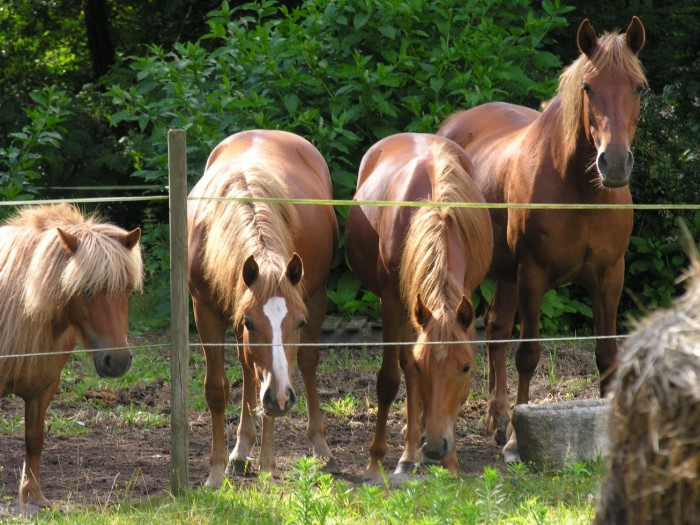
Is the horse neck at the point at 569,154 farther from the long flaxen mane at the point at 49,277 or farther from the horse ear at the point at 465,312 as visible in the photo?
the long flaxen mane at the point at 49,277

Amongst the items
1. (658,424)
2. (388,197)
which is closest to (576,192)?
(388,197)

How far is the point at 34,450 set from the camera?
497 centimetres

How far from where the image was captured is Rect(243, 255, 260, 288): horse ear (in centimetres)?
489

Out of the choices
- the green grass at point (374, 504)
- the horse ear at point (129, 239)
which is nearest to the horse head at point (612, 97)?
the green grass at point (374, 504)

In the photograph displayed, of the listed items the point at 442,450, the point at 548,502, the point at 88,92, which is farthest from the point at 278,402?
the point at 88,92

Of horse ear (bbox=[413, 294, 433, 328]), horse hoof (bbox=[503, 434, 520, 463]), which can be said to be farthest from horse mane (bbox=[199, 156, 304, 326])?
horse hoof (bbox=[503, 434, 520, 463])

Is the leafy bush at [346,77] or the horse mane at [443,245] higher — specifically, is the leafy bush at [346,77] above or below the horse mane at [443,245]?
above

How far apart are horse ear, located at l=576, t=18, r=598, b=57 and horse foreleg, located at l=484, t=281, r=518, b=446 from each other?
6.09 feet

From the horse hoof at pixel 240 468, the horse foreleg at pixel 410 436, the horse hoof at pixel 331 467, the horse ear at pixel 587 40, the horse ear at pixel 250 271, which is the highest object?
the horse ear at pixel 587 40

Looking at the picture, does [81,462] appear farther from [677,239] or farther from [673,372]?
[677,239]

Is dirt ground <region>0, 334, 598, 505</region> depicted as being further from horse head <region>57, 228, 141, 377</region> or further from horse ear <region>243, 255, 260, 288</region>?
horse ear <region>243, 255, 260, 288</region>

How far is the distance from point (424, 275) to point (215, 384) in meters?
1.32

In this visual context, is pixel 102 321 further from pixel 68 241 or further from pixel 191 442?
pixel 191 442

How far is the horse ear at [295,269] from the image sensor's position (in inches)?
194
